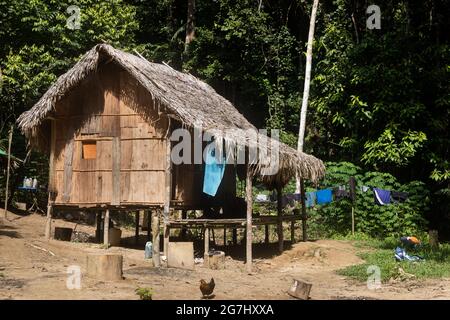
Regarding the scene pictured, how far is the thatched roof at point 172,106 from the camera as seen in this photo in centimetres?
1219

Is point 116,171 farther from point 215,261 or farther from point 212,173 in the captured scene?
point 215,261

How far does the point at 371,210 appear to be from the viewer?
54.6ft

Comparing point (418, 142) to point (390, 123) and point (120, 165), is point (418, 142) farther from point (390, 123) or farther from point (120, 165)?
point (120, 165)

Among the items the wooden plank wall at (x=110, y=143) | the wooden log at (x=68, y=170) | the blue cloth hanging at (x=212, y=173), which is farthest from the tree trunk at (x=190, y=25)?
the blue cloth hanging at (x=212, y=173)

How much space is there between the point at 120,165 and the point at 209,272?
373 centimetres

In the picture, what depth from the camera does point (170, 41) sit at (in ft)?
80.7

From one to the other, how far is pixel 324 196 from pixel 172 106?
6.86 metres

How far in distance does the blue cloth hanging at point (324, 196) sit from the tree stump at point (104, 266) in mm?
9320

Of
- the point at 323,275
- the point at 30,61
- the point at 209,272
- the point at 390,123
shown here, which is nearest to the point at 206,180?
the point at 209,272

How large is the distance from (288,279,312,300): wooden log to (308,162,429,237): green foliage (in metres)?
8.44

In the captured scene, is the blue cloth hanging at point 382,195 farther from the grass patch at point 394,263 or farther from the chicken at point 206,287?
the chicken at point 206,287

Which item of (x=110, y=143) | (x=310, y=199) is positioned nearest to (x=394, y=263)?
(x=310, y=199)

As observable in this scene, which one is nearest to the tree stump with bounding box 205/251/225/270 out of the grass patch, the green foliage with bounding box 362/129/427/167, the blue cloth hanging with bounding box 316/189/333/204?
the grass patch

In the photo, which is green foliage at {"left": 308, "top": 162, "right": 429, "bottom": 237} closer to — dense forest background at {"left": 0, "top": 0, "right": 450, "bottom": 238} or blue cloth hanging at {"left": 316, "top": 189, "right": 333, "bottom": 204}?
dense forest background at {"left": 0, "top": 0, "right": 450, "bottom": 238}
